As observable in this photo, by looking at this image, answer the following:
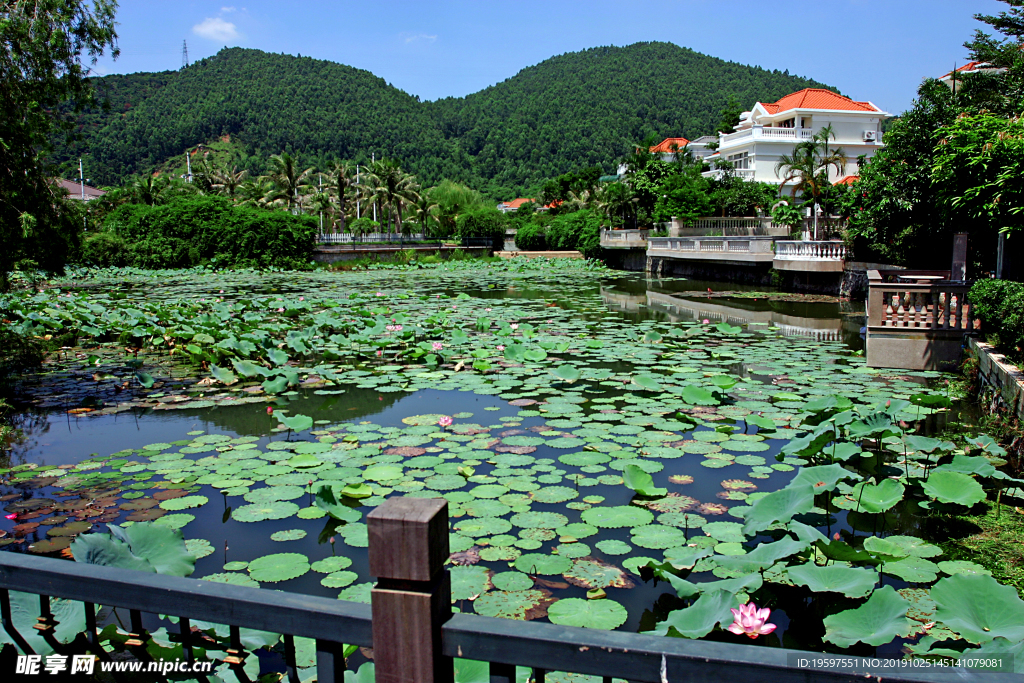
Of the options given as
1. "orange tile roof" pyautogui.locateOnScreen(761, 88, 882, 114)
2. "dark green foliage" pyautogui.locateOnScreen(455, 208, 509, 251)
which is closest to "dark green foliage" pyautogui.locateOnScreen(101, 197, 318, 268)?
"dark green foliage" pyautogui.locateOnScreen(455, 208, 509, 251)

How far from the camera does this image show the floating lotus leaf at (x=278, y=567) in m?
3.25

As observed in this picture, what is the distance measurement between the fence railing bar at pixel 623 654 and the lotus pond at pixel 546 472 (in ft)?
3.76

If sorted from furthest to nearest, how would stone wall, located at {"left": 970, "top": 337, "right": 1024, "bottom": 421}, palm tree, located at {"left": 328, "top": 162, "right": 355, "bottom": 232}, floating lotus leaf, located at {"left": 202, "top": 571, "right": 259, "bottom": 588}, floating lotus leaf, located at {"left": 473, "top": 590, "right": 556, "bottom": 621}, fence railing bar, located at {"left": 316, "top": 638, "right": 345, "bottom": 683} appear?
palm tree, located at {"left": 328, "top": 162, "right": 355, "bottom": 232} → stone wall, located at {"left": 970, "top": 337, "right": 1024, "bottom": 421} → floating lotus leaf, located at {"left": 202, "top": 571, "right": 259, "bottom": 588} → floating lotus leaf, located at {"left": 473, "top": 590, "right": 556, "bottom": 621} → fence railing bar, located at {"left": 316, "top": 638, "right": 345, "bottom": 683}

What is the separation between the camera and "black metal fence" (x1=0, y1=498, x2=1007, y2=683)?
1.17m

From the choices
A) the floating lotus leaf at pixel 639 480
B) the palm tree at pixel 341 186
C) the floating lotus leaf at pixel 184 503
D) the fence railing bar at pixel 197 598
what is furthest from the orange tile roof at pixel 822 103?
the fence railing bar at pixel 197 598

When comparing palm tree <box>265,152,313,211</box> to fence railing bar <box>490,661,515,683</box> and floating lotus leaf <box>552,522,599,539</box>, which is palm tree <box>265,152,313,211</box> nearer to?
floating lotus leaf <box>552,522,599,539</box>

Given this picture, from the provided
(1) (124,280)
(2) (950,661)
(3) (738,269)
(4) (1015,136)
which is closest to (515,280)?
(3) (738,269)

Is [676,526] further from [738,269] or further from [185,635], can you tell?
[738,269]

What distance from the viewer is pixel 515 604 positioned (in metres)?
3.00

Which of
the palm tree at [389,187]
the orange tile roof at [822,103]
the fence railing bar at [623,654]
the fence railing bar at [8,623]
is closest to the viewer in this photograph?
the fence railing bar at [623,654]

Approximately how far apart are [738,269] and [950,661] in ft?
69.0

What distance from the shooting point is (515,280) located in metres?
24.5

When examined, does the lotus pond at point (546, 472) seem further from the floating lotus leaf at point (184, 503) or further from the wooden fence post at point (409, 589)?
the wooden fence post at point (409, 589)

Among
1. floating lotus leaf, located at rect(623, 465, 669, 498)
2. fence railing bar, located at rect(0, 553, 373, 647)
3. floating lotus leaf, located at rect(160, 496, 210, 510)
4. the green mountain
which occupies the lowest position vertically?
floating lotus leaf, located at rect(160, 496, 210, 510)
